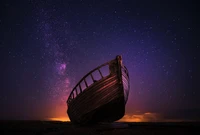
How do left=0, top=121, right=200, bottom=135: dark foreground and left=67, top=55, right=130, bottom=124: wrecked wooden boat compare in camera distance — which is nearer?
left=0, top=121, right=200, bottom=135: dark foreground

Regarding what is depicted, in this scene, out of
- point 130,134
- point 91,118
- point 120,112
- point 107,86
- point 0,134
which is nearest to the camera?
point 130,134

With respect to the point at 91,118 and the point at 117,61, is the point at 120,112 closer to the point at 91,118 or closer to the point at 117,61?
the point at 91,118

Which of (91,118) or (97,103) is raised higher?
(97,103)

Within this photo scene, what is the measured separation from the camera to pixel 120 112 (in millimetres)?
9062

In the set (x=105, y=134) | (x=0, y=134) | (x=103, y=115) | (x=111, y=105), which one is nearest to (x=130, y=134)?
(x=105, y=134)

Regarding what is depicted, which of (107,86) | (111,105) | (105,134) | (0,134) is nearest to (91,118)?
(111,105)

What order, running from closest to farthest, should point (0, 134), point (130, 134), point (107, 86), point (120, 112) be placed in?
point (130, 134) → point (0, 134) → point (107, 86) → point (120, 112)

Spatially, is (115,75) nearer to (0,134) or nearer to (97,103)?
(97,103)

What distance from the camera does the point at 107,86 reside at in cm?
791

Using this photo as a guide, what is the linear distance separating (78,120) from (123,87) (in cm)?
337

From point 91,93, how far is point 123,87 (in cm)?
169

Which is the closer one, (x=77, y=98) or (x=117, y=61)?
(x=117, y=61)

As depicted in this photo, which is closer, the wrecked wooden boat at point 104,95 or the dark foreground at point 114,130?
the dark foreground at point 114,130

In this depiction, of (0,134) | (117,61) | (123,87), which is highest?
(117,61)
